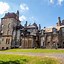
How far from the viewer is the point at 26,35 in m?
73.7

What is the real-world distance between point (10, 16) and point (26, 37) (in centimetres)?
1453

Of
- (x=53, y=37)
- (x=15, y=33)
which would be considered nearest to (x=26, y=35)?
(x=15, y=33)

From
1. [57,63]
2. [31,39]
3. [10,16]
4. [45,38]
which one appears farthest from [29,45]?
[57,63]

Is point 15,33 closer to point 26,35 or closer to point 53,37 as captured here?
point 26,35

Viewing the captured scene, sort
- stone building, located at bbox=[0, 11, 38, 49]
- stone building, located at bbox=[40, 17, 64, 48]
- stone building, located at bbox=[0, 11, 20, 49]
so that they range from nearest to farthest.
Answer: stone building, located at bbox=[40, 17, 64, 48] → stone building, located at bbox=[0, 11, 38, 49] → stone building, located at bbox=[0, 11, 20, 49]

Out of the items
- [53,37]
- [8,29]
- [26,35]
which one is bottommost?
[53,37]

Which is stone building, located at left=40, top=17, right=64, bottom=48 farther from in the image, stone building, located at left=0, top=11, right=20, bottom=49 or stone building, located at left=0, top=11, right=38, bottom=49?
stone building, located at left=0, top=11, right=20, bottom=49

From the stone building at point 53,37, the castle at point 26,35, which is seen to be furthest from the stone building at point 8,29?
the stone building at point 53,37

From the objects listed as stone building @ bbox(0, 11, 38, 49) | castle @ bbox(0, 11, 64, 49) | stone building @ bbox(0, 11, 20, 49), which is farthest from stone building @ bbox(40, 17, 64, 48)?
stone building @ bbox(0, 11, 20, 49)

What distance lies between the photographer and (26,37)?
241 feet

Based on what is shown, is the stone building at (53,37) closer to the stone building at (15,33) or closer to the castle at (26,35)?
the castle at (26,35)

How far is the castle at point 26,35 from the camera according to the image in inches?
2793

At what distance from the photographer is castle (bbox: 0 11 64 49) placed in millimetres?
70938

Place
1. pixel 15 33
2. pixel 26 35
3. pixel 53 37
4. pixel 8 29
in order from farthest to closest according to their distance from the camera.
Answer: pixel 8 29
pixel 15 33
pixel 26 35
pixel 53 37
